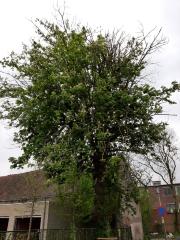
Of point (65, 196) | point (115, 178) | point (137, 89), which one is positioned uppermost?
point (137, 89)

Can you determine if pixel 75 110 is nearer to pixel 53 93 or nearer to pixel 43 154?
pixel 53 93

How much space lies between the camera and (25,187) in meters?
27.4

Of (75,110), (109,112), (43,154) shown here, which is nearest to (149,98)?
(109,112)

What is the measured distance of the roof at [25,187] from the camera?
66.6 ft

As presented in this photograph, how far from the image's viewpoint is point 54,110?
67.2 ft

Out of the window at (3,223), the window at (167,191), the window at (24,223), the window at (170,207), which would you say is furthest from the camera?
the window at (167,191)

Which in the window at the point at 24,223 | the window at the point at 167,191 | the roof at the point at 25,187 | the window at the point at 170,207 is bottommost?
the window at the point at 24,223

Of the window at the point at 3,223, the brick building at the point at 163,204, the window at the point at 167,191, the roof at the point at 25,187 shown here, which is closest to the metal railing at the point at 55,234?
the roof at the point at 25,187

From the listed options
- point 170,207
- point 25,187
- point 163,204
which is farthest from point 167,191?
point 25,187

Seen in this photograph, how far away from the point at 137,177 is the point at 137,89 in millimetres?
6101

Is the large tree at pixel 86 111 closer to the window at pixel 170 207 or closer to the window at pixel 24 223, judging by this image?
the window at pixel 24 223

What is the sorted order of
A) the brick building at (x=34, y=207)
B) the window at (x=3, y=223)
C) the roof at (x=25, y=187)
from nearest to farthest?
the roof at (x=25, y=187), the brick building at (x=34, y=207), the window at (x=3, y=223)

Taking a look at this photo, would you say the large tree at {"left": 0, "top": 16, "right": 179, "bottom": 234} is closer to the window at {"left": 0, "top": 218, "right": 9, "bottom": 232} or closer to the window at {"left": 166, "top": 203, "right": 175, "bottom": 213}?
the window at {"left": 0, "top": 218, "right": 9, "bottom": 232}

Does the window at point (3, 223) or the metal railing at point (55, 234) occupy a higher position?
the window at point (3, 223)
